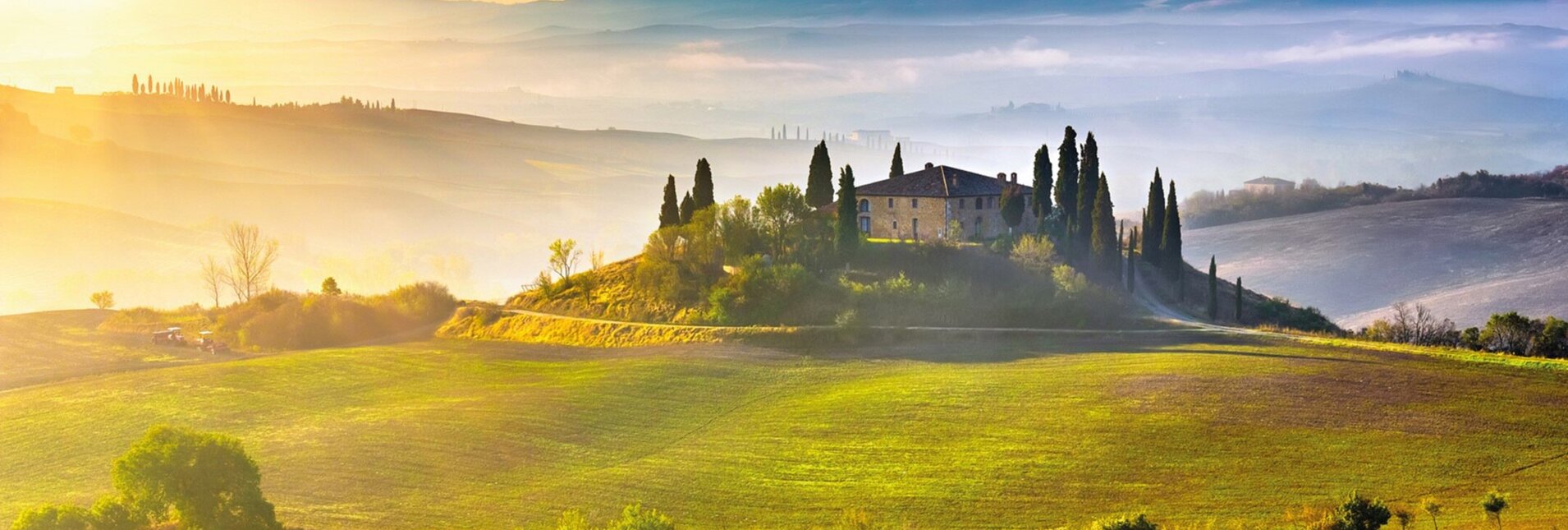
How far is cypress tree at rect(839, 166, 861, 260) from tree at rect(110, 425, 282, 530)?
51.2 metres

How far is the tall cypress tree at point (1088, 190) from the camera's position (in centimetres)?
9325

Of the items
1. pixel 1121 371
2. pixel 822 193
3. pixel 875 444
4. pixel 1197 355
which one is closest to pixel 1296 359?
pixel 1197 355

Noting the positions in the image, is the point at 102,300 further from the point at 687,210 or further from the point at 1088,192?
the point at 1088,192

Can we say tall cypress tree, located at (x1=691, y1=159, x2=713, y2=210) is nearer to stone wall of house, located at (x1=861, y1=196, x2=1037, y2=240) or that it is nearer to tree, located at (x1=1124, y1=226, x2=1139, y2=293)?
stone wall of house, located at (x1=861, y1=196, x2=1037, y2=240)

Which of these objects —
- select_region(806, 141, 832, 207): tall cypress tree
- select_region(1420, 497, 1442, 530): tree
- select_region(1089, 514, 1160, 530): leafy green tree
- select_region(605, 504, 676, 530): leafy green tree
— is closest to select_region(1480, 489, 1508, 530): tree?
select_region(1420, 497, 1442, 530): tree

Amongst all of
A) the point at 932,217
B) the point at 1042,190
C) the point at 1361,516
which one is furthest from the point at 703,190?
the point at 1361,516

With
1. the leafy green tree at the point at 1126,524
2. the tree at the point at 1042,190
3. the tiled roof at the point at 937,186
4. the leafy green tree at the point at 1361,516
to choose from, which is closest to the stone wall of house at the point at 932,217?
the tiled roof at the point at 937,186

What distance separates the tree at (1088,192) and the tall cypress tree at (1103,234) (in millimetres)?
390

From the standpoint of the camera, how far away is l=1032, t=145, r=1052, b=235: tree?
9356cm

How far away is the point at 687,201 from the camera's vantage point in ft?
319

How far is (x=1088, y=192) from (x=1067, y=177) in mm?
3012

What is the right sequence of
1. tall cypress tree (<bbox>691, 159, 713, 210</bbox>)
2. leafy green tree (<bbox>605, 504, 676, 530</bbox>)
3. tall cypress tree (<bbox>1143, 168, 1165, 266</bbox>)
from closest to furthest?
A: leafy green tree (<bbox>605, 504, 676, 530</bbox>) < tall cypress tree (<bbox>691, 159, 713, 210</bbox>) < tall cypress tree (<bbox>1143, 168, 1165, 266</bbox>)

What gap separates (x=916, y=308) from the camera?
8075 cm

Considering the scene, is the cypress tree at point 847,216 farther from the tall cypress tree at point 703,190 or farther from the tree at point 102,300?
the tree at point 102,300
